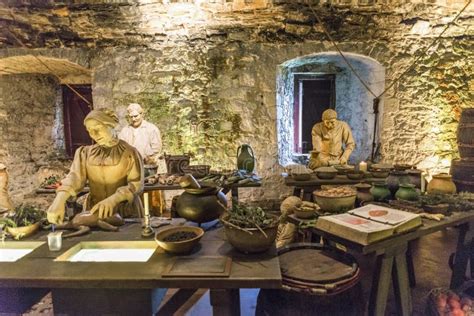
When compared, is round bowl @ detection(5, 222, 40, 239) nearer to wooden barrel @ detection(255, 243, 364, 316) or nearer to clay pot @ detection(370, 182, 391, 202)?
wooden barrel @ detection(255, 243, 364, 316)

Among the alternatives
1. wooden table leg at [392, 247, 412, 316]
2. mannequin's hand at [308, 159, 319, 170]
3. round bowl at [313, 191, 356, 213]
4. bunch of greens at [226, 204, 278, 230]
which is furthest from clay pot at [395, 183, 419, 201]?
mannequin's hand at [308, 159, 319, 170]

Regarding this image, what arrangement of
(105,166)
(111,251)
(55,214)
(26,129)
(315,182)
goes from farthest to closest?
(26,129) < (315,182) < (105,166) < (55,214) < (111,251)

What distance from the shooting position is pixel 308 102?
6.19 m

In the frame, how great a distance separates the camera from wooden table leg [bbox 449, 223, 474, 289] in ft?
7.93

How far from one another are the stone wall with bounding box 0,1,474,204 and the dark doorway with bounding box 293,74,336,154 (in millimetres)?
1125

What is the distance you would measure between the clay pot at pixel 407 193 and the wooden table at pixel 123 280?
1.25 meters

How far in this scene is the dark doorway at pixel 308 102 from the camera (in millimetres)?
6070

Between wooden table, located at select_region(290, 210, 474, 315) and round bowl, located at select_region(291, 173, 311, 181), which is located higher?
round bowl, located at select_region(291, 173, 311, 181)

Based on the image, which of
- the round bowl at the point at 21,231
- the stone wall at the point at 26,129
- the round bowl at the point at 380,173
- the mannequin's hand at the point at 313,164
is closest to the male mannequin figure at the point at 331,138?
the mannequin's hand at the point at 313,164

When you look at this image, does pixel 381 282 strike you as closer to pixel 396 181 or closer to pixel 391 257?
pixel 391 257

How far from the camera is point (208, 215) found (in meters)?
1.97

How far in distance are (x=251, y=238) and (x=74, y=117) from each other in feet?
18.0

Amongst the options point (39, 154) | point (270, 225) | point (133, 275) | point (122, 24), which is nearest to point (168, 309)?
point (133, 275)

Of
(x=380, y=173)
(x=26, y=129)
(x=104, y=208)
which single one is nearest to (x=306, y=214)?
(x=104, y=208)
